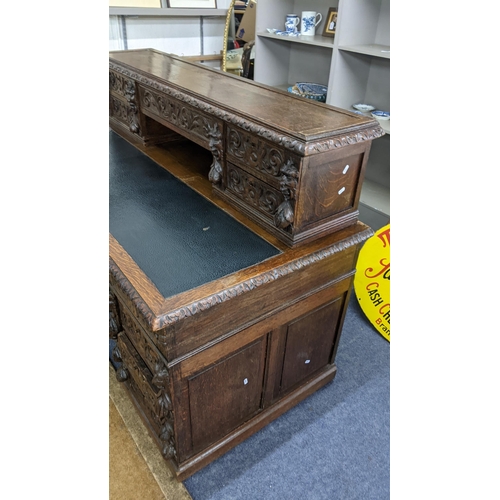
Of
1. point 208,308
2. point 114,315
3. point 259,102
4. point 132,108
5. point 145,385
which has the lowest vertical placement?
point 145,385

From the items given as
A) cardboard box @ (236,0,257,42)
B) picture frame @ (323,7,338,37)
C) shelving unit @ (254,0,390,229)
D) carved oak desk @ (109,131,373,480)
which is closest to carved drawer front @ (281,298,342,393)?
carved oak desk @ (109,131,373,480)

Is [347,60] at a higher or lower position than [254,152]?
higher

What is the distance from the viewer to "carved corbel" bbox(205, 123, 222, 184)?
1.18 metres

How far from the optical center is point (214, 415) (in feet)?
4.08

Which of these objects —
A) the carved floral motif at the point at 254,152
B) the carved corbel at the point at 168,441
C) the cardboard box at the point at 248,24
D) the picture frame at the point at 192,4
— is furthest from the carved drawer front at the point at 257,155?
the cardboard box at the point at 248,24

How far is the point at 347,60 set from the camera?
6.48ft

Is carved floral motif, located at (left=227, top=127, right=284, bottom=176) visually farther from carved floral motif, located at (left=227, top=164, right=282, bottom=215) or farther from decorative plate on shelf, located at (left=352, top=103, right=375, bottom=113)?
decorative plate on shelf, located at (left=352, top=103, right=375, bottom=113)

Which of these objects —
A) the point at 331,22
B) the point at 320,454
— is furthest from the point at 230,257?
the point at 331,22

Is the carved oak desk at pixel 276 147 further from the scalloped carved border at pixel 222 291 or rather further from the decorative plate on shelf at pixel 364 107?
the decorative plate on shelf at pixel 364 107

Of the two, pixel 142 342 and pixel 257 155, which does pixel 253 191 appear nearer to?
pixel 257 155

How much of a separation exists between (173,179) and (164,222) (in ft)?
1.06

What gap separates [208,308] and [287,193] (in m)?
0.34
